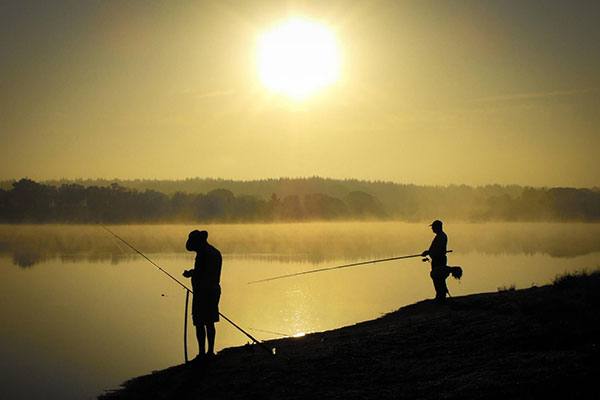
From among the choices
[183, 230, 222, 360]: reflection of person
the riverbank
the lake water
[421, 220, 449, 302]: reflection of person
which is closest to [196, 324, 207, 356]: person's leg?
[183, 230, 222, 360]: reflection of person

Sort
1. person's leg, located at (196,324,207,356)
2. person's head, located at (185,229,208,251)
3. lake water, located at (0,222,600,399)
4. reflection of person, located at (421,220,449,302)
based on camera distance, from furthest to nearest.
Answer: lake water, located at (0,222,600,399) < reflection of person, located at (421,220,449,302) < person's leg, located at (196,324,207,356) < person's head, located at (185,229,208,251)

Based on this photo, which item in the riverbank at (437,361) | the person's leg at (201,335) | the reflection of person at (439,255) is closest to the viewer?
the riverbank at (437,361)

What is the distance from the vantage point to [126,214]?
130625mm

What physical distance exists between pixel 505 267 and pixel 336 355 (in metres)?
33.5

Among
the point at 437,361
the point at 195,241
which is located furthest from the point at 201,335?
the point at 437,361

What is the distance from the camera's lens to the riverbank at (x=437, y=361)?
760 centimetres

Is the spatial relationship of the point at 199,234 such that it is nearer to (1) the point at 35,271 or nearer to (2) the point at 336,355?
(2) the point at 336,355

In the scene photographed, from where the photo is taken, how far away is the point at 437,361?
9.17m

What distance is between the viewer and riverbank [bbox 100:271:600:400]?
7602mm

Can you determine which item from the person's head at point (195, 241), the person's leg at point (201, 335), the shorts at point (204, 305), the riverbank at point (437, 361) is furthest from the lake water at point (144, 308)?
the person's head at point (195, 241)

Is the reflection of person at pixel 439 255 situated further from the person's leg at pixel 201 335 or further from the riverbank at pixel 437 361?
A: the person's leg at pixel 201 335

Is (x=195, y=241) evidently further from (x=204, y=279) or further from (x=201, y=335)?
(x=201, y=335)

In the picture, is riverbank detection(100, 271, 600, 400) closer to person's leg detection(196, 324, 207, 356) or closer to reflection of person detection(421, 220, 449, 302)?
person's leg detection(196, 324, 207, 356)

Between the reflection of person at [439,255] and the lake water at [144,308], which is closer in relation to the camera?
the reflection of person at [439,255]
